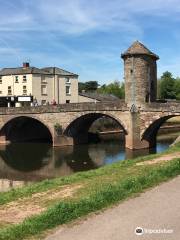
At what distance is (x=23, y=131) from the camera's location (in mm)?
55281

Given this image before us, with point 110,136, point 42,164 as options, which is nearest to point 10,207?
point 42,164

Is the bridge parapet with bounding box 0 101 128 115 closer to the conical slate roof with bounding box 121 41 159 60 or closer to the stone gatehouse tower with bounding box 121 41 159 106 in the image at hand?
the stone gatehouse tower with bounding box 121 41 159 106

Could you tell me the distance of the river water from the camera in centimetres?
3008

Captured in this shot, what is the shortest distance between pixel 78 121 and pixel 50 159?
9.19 m

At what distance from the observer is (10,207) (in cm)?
1009

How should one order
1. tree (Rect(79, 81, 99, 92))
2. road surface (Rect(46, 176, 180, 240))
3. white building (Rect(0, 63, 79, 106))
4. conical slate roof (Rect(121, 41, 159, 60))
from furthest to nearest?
tree (Rect(79, 81, 99, 92))
white building (Rect(0, 63, 79, 106))
conical slate roof (Rect(121, 41, 159, 60))
road surface (Rect(46, 176, 180, 240))

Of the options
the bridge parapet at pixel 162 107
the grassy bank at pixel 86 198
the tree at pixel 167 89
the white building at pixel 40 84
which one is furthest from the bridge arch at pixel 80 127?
the tree at pixel 167 89

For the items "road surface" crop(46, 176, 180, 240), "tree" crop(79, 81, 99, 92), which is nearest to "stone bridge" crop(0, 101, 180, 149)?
"road surface" crop(46, 176, 180, 240)

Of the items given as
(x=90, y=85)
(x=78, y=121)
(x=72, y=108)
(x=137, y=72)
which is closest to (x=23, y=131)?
(x=78, y=121)

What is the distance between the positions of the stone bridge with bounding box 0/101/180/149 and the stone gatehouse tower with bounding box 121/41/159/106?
1.22 m

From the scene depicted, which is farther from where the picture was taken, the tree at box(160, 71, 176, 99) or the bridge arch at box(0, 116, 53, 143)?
the tree at box(160, 71, 176, 99)

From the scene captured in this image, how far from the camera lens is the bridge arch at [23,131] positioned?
51969mm

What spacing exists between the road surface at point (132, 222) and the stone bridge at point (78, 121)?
3065 cm

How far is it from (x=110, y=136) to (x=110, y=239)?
51.8 meters
